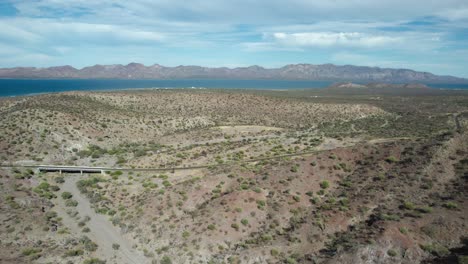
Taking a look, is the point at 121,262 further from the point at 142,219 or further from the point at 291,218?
the point at 291,218

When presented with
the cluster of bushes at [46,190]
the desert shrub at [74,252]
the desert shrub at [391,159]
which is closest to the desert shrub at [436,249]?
the desert shrub at [391,159]

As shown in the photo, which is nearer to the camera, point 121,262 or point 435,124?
point 121,262

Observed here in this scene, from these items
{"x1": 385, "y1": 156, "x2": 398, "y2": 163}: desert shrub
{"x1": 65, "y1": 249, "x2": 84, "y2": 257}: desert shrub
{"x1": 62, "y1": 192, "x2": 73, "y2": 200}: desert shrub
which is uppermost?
{"x1": 385, "y1": 156, "x2": 398, "y2": 163}: desert shrub

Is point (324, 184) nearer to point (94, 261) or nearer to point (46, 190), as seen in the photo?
point (94, 261)

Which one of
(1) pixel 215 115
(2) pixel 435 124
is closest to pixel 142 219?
(1) pixel 215 115

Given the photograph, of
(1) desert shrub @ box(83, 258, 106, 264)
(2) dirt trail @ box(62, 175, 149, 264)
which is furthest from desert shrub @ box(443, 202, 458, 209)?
(1) desert shrub @ box(83, 258, 106, 264)

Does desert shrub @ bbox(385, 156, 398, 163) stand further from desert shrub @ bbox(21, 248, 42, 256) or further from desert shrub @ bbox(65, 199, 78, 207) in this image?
desert shrub @ bbox(21, 248, 42, 256)

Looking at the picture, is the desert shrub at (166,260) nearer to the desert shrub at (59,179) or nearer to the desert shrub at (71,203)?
the desert shrub at (71,203)

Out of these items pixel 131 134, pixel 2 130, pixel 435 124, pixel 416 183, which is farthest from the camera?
pixel 435 124
